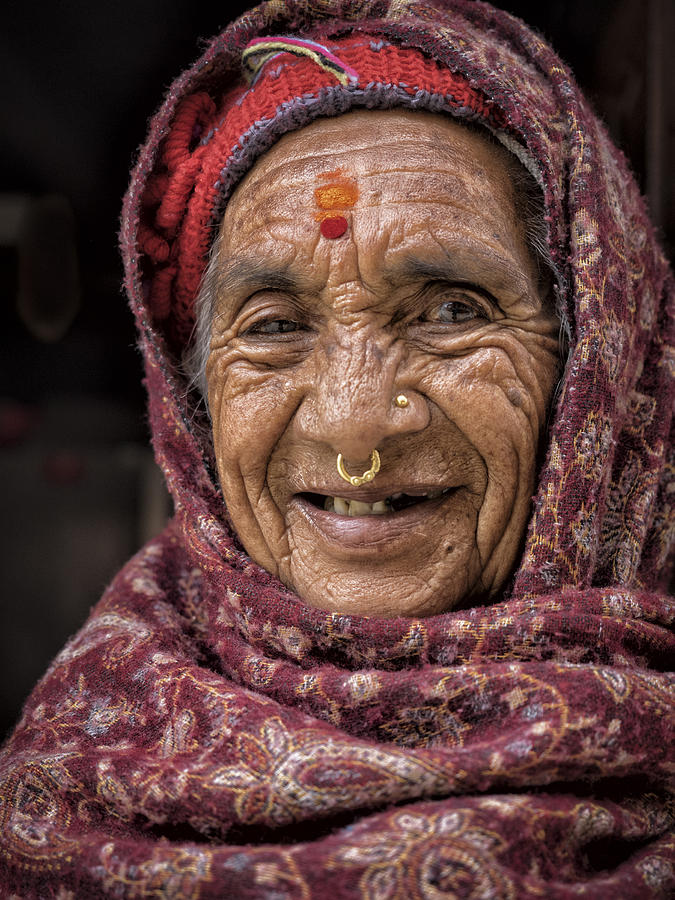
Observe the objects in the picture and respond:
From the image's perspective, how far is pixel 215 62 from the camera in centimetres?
215

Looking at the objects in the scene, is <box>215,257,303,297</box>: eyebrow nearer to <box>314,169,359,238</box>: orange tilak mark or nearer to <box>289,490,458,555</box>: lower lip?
<box>314,169,359,238</box>: orange tilak mark

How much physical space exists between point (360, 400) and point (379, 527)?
0.28m

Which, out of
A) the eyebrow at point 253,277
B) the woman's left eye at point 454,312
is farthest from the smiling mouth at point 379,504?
the eyebrow at point 253,277

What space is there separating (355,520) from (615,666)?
599 millimetres

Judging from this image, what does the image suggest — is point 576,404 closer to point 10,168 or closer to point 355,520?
point 355,520

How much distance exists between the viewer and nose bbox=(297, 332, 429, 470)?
1735 millimetres

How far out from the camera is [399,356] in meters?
1.82

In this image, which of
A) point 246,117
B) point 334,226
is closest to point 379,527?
point 334,226

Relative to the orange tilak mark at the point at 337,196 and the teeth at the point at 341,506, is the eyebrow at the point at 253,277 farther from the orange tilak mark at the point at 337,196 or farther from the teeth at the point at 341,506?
the teeth at the point at 341,506

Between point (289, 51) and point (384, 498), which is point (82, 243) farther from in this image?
point (384, 498)

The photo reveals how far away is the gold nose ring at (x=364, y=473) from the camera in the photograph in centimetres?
178

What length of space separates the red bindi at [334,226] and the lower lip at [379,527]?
604 mm

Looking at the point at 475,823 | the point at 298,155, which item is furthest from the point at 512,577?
A: the point at 298,155

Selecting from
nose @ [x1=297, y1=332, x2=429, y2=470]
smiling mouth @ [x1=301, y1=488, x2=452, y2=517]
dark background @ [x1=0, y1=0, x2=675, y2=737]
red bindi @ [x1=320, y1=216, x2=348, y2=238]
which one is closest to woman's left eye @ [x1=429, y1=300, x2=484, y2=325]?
nose @ [x1=297, y1=332, x2=429, y2=470]
